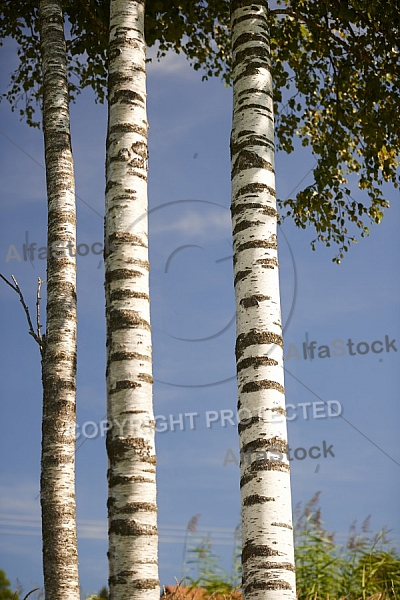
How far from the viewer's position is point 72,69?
30.1 feet

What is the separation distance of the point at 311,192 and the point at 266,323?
454 centimetres

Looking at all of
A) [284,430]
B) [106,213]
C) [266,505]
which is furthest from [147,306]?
[266,505]

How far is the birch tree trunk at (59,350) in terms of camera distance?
5.42m

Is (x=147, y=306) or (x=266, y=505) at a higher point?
(x=147, y=306)

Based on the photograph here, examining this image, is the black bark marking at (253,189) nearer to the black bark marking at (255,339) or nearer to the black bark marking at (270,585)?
the black bark marking at (255,339)

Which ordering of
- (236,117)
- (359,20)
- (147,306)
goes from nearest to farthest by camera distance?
(147,306), (236,117), (359,20)

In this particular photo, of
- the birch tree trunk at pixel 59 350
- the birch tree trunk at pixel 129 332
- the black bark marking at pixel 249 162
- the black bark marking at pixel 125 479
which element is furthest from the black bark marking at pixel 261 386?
the birch tree trunk at pixel 59 350

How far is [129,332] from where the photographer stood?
4.31 m

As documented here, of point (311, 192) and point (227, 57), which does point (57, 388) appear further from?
point (227, 57)

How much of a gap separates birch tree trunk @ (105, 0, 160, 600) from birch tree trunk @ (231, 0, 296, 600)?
68 cm

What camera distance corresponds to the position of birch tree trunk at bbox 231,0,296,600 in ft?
13.4

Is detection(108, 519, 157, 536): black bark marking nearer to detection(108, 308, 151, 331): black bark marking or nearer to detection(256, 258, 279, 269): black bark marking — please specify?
detection(108, 308, 151, 331): black bark marking

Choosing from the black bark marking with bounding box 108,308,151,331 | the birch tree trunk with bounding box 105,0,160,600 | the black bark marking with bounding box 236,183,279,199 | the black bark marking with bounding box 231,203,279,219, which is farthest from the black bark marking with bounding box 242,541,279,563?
the black bark marking with bounding box 236,183,279,199

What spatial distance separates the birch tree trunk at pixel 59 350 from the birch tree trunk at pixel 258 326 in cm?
199
